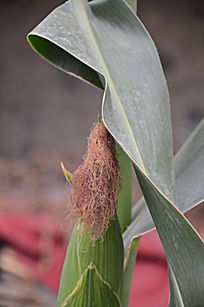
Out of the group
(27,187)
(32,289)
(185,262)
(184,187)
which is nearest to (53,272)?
(32,289)

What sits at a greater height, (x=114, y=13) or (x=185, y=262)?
(x=114, y=13)

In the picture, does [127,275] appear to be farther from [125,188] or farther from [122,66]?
[122,66]

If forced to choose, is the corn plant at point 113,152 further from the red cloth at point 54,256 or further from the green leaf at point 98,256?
the red cloth at point 54,256

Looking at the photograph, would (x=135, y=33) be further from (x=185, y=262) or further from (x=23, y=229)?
(x=23, y=229)

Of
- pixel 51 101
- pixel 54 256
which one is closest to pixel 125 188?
pixel 54 256

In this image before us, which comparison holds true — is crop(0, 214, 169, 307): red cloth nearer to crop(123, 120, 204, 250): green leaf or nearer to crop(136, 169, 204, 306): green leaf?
crop(123, 120, 204, 250): green leaf
